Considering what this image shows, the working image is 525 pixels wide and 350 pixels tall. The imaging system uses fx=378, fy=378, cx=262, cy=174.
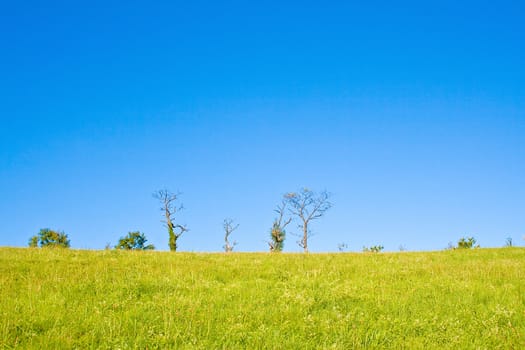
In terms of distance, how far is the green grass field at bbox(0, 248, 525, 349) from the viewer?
262 inches

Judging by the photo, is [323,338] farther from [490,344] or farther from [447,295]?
[447,295]

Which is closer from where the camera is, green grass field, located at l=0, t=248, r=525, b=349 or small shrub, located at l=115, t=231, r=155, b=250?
green grass field, located at l=0, t=248, r=525, b=349

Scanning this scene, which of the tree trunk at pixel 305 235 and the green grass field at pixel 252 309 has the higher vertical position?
the tree trunk at pixel 305 235

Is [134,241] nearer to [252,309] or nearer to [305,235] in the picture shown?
[305,235]

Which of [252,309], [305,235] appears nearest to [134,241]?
[305,235]

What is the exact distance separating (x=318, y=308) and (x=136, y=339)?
12.9 ft

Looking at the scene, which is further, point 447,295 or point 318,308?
point 447,295

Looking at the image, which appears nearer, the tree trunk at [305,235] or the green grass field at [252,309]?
the green grass field at [252,309]

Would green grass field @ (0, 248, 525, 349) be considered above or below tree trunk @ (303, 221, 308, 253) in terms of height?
below

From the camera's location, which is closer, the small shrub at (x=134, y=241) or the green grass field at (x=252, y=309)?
the green grass field at (x=252, y=309)

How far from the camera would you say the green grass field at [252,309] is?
666cm

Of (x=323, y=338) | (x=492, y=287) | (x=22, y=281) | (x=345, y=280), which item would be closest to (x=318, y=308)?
(x=323, y=338)

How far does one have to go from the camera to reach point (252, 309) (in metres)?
8.09

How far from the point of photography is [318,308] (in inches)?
331
